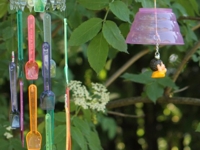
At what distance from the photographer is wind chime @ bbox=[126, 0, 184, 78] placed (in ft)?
3.67

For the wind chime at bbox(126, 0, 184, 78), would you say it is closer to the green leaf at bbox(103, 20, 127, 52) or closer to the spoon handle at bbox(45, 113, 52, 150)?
the green leaf at bbox(103, 20, 127, 52)

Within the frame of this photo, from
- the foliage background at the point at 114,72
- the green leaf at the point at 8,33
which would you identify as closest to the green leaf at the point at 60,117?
the foliage background at the point at 114,72

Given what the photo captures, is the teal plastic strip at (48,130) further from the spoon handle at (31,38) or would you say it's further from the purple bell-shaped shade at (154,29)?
the purple bell-shaped shade at (154,29)

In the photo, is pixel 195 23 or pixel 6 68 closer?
pixel 6 68

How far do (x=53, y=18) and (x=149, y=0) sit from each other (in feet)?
2.55

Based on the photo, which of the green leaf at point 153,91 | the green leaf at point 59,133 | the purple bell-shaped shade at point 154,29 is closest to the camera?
the purple bell-shaped shade at point 154,29

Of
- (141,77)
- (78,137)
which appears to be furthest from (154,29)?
(141,77)

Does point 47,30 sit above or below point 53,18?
below

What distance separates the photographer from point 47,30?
40.4 inches

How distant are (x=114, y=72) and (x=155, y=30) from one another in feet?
→ 5.11

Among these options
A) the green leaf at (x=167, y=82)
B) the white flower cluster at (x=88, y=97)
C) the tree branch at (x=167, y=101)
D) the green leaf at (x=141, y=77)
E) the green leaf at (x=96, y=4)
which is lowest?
the tree branch at (x=167, y=101)

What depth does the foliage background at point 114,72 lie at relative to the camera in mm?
1188

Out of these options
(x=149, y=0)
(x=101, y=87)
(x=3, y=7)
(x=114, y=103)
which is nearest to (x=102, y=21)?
(x=149, y=0)

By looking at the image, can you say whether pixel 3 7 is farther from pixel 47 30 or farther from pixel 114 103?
pixel 114 103
